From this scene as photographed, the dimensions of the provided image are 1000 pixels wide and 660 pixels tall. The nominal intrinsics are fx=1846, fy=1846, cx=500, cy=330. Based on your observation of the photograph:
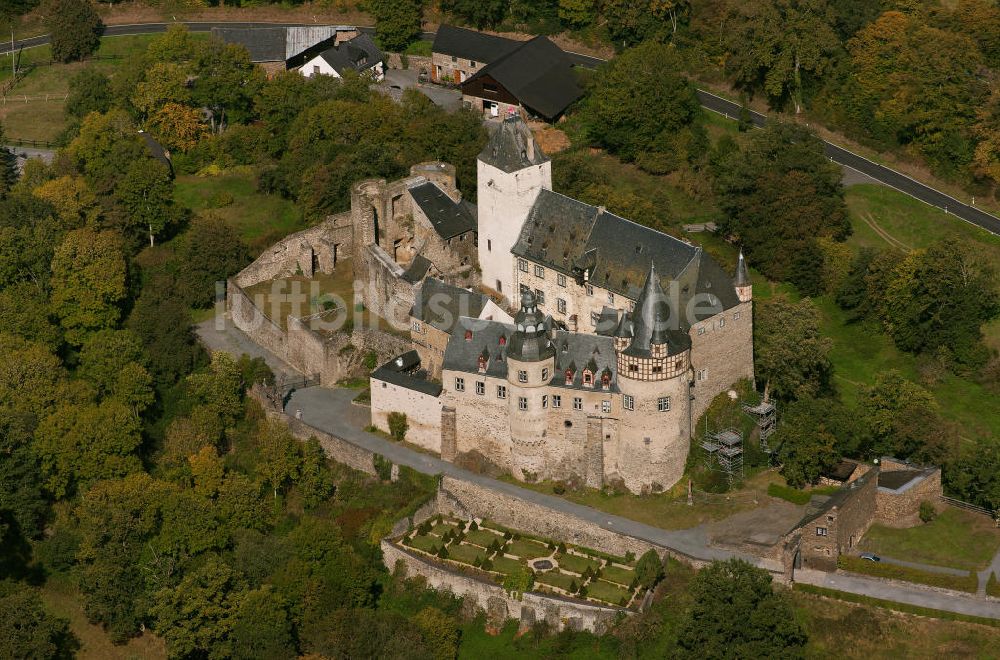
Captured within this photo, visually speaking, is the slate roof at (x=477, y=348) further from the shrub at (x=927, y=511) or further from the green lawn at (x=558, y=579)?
the shrub at (x=927, y=511)

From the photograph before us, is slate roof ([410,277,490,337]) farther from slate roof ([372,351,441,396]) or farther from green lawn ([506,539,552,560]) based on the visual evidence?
green lawn ([506,539,552,560])

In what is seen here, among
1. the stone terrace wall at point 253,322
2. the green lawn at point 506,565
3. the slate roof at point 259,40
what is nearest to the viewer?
the green lawn at point 506,565

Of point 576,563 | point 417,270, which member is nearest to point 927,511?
point 576,563

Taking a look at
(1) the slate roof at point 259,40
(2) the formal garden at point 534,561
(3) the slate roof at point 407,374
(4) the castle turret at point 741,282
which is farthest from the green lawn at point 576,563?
(1) the slate roof at point 259,40

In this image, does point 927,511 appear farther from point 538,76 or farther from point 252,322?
point 538,76

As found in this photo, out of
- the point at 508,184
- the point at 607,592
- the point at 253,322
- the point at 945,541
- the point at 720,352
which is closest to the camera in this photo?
the point at 607,592

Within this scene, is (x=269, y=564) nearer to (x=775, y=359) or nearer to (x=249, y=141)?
(x=775, y=359)
